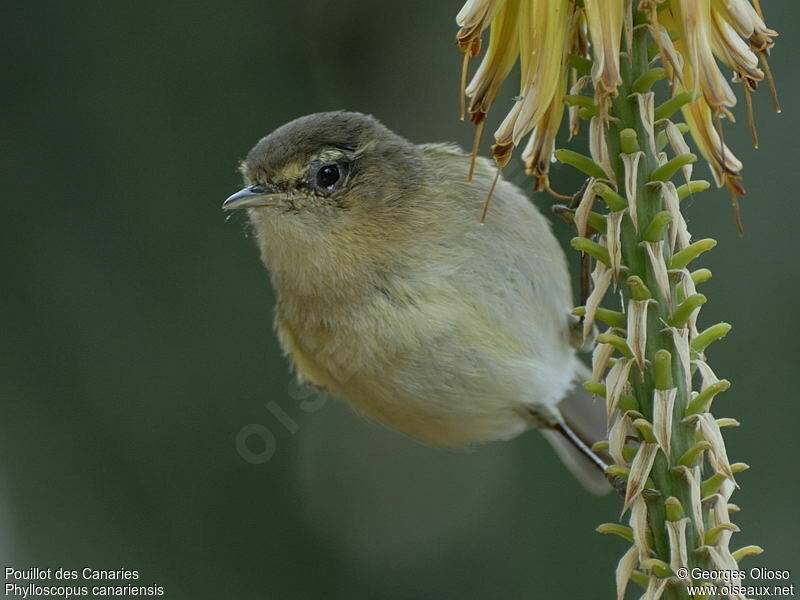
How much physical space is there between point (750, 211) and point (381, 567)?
2738 mm

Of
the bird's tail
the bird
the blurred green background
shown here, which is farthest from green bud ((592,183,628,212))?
the blurred green background

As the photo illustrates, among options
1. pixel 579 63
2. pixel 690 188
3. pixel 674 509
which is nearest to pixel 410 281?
pixel 579 63

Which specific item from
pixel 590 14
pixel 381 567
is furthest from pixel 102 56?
pixel 590 14

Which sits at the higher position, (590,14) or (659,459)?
(590,14)

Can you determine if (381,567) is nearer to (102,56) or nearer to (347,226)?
(347,226)

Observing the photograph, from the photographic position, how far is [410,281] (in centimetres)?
323

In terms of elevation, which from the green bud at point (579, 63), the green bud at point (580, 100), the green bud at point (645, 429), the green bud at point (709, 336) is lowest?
the green bud at point (645, 429)

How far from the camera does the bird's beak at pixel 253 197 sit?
130 inches

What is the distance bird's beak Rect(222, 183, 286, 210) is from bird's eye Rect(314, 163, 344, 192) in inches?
5.7

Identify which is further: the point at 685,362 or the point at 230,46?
the point at 230,46

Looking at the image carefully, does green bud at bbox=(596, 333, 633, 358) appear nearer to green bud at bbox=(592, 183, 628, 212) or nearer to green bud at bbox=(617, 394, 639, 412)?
green bud at bbox=(617, 394, 639, 412)

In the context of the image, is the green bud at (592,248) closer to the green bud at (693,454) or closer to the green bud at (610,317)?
the green bud at (610,317)

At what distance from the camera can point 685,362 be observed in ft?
4.79

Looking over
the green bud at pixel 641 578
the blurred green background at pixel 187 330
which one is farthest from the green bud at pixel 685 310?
the blurred green background at pixel 187 330
